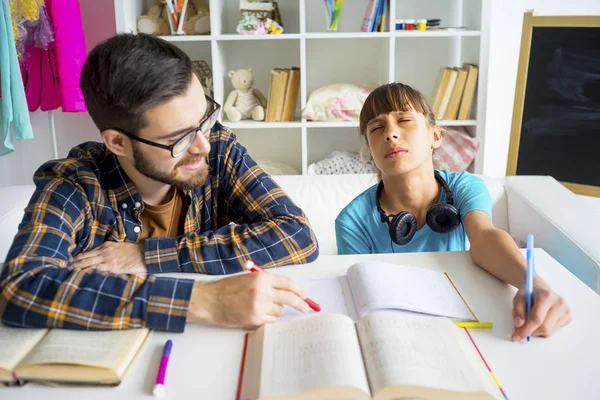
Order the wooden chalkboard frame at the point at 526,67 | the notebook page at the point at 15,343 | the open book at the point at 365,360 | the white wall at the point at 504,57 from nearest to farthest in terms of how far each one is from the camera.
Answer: the open book at the point at 365,360, the notebook page at the point at 15,343, the wooden chalkboard frame at the point at 526,67, the white wall at the point at 504,57

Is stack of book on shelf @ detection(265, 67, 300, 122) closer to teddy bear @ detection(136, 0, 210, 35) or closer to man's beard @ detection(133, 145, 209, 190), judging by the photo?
teddy bear @ detection(136, 0, 210, 35)

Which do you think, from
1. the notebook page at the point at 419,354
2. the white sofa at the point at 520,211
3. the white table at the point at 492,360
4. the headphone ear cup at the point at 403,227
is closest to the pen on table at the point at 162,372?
the white table at the point at 492,360

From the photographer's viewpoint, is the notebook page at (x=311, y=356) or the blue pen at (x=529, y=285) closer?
the notebook page at (x=311, y=356)

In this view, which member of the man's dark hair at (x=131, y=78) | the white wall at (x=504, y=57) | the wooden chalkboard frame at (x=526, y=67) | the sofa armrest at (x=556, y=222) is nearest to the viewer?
the man's dark hair at (x=131, y=78)

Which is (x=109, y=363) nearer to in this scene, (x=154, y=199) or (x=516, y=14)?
(x=154, y=199)

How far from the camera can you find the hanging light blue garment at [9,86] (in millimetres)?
2557

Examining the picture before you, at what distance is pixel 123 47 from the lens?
1200 millimetres

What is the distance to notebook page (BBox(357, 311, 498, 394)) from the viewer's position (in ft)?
2.45

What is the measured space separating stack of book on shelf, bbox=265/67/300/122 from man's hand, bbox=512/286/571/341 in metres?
2.25

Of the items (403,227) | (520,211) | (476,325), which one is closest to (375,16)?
(520,211)

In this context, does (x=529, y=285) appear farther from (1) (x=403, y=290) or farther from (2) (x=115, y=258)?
(2) (x=115, y=258)

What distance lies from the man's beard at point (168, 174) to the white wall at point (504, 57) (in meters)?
2.27

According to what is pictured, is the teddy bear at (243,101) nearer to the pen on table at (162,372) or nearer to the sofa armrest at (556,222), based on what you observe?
the sofa armrest at (556,222)

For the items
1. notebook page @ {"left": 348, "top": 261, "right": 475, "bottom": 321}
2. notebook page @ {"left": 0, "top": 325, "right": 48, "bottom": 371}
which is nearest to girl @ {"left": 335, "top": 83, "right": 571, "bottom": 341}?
notebook page @ {"left": 348, "top": 261, "right": 475, "bottom": 321}
